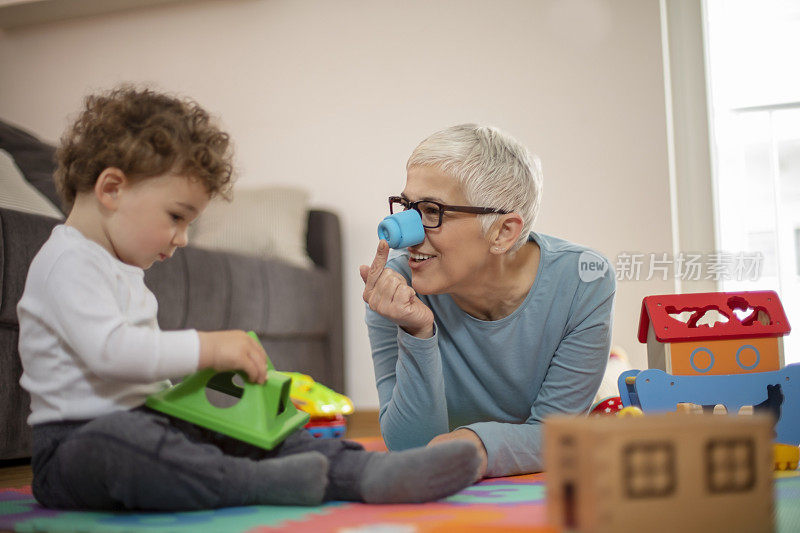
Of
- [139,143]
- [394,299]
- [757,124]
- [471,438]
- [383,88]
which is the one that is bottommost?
[471,438]

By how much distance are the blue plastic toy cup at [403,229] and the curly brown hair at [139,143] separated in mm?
276

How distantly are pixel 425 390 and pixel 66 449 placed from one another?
58 centimetres

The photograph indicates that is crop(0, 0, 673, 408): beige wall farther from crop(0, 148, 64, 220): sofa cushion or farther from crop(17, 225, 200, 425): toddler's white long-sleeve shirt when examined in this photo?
crop(17, 225, 200, 425): toddler's white long-sleeve shirt

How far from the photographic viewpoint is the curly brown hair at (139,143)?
96 centimetres

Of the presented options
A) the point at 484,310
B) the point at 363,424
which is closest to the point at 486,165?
the point at 484,310

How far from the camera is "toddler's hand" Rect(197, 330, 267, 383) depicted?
0.86 meters

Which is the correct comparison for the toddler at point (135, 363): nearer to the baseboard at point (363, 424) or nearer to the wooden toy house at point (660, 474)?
the wooden toy house at point (660, 474)

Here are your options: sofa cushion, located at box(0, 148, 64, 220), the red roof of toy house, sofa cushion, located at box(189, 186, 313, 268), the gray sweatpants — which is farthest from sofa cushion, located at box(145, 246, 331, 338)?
the red roof of toy house

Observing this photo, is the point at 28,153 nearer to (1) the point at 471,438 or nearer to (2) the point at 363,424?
(2) the point at 363,424

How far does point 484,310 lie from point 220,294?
93 cm

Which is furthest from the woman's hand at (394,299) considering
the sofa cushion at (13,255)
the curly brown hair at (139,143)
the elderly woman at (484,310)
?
the sofa cushion at (13,255)

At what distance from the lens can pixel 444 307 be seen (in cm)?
136

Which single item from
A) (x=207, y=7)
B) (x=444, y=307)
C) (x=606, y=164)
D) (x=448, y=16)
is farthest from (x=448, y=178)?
(x=207, y=7)

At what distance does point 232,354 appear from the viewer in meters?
0.87
